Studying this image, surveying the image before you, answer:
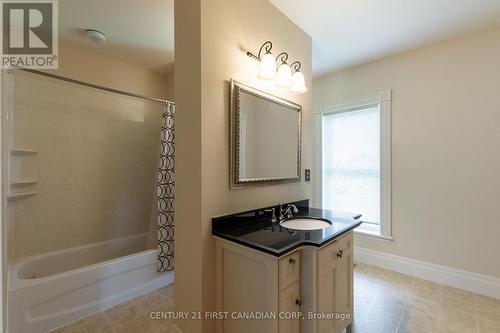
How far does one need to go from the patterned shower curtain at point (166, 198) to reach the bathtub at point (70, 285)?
0.10 metres

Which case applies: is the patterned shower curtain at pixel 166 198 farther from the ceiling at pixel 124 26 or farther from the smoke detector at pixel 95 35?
the smoke detector at pixel 95 35

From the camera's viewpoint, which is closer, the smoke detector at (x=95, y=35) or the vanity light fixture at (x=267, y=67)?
the vanity light fixture at (x=267, y=67)

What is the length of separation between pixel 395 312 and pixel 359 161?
1643 millimetres

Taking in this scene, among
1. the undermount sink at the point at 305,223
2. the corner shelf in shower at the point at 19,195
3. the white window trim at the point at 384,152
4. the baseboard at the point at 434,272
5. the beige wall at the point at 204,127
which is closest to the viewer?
the beige wall at the point at 204,127

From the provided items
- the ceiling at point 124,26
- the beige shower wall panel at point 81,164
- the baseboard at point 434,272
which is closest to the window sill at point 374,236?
the baseboard at point 434,272

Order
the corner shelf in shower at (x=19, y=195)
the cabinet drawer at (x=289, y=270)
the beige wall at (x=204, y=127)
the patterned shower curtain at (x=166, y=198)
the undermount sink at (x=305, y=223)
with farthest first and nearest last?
the patterned shower curtain at (x=166, y=198) < the corner shelf in shower at (x=19, y=195) < the undermount sink at (x=305, y=223) < the beige wall at (x=204, y=127) < the cabinet drawer at (x=289, y=270)

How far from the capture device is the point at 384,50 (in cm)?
254

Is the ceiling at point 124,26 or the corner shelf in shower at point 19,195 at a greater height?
the ceiling at point 124,26

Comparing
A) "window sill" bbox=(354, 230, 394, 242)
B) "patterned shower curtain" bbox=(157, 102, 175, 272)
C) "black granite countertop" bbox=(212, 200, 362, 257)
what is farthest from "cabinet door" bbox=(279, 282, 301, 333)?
"window sill" bbox=(354, 230, 394, 242)

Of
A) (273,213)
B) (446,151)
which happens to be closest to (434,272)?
(446,151)

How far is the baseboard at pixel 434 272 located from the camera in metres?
2.13

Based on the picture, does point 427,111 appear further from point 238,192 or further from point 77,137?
point 77,137

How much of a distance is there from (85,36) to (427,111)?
353cm

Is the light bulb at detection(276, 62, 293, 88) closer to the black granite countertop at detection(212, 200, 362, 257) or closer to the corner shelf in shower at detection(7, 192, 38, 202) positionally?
the black granite countertop at detection(212, 200, 362, 257)
